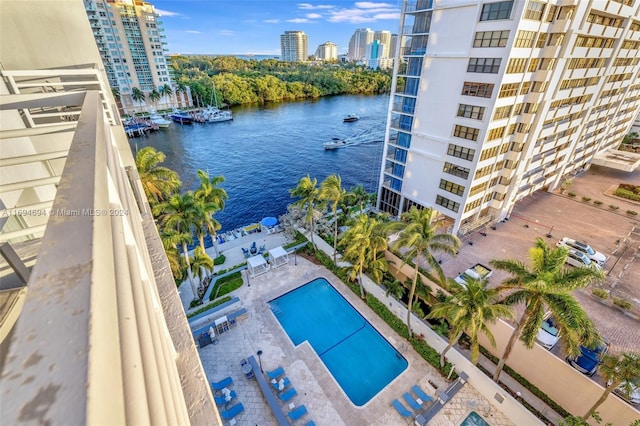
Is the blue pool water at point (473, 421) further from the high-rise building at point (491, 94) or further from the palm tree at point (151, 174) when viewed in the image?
the palm tree at point (151, 174)

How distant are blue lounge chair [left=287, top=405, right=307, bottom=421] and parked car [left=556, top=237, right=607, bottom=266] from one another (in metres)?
21.8

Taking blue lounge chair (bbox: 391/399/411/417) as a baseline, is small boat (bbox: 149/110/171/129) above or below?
above

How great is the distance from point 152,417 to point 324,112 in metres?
89.6

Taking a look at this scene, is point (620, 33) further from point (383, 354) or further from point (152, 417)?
point (152, 417)

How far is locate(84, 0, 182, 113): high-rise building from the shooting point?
70.1m

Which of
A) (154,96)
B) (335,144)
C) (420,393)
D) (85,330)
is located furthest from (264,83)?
(85,330)

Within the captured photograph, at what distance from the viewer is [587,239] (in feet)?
85.0

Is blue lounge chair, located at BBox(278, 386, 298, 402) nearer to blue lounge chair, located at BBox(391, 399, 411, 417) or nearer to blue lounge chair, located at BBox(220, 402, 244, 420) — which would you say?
blue lounge chair, located at BBox(220, 402, 244, 420)

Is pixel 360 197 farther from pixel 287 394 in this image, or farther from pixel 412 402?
pixel 287 394

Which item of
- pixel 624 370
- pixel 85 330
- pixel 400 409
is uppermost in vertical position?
pixel 85 330

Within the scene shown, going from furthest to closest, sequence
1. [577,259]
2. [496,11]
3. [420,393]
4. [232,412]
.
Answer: [577,259], [496,11], [420,393], [232,412]

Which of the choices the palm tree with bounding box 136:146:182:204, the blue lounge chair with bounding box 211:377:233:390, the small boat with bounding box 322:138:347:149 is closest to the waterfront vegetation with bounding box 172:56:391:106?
the small boat with bounding box 322:138:347:149

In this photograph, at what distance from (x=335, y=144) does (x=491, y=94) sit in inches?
1544

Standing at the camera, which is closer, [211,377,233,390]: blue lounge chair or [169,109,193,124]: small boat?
[211,377,233,390]: blue lounge chair
